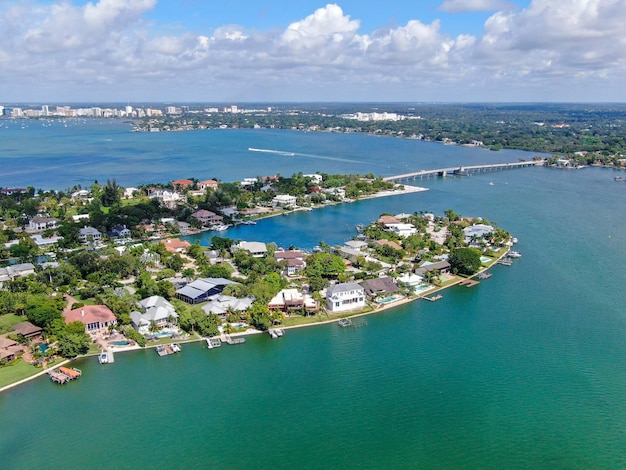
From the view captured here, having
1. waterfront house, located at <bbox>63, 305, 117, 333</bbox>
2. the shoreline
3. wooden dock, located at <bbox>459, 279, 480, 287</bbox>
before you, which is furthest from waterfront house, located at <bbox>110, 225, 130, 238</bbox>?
wooden dock, located at <bbox>459, 279, 480, 287</bbox>

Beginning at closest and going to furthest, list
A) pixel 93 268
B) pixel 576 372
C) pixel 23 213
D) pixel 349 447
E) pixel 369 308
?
1. pixel 349 447
2. pixel 576 372
3. pixel 369 308
4. pixel 93 268
5. pixel 23 213

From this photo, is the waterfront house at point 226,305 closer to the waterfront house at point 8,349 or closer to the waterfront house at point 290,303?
the waterfront house at point 290,303

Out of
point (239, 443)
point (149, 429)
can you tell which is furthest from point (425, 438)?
point (149, 429)

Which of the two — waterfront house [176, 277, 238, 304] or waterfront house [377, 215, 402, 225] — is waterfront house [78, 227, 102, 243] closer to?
waterfront house [176, 277, 238, 304]

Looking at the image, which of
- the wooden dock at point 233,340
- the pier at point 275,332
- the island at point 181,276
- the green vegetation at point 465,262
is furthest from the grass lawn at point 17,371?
the green vegetation at point 465,262

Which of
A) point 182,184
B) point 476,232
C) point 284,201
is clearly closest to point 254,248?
point 476,232

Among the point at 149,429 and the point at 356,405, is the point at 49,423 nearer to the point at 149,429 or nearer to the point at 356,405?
the point at 149,429
